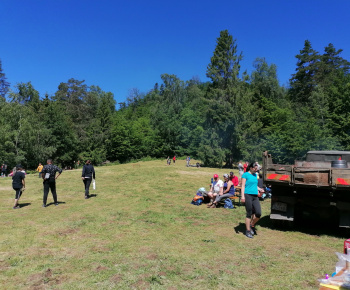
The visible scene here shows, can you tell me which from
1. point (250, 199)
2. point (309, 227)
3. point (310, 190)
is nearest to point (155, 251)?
point (250, 199)

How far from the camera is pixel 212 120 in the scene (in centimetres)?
3862

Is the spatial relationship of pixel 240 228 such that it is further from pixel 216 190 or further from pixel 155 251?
pixel 216 190

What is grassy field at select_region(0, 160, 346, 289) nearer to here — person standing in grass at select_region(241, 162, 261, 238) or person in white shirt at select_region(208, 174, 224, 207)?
person standing in grass at select_region(241, 162, 261, 238)

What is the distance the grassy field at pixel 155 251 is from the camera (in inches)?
163

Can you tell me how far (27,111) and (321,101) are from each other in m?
46.2

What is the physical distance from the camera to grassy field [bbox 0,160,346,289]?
4148 mm

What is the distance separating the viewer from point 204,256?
5.15 metres

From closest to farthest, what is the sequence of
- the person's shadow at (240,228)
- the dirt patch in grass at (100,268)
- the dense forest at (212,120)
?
the dirt patch in grass at (100,268) → the person's shadow at (240,228) → the dense forest at (212,120)

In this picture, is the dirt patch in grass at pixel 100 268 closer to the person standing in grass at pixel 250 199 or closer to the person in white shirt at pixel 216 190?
the person standing in grass at pixel 250 199

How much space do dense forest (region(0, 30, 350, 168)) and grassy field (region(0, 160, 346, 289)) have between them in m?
29.0

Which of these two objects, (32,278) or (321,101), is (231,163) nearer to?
(321,101)

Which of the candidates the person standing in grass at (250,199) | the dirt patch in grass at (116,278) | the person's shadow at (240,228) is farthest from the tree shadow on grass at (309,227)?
the dirt patch in grass at (116,278)

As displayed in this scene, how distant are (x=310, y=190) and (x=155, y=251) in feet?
13.4

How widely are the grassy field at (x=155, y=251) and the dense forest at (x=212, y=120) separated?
2897 centimetres
